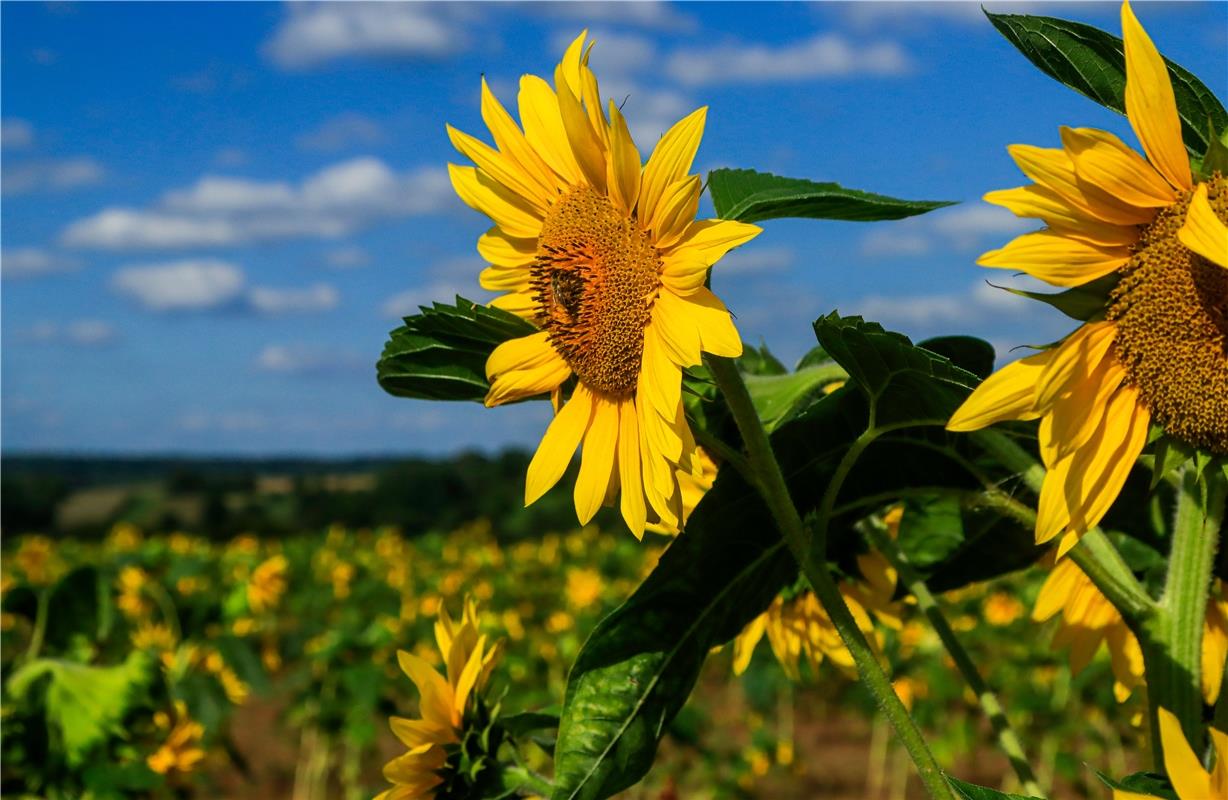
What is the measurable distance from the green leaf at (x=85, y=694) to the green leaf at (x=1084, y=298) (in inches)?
74.6

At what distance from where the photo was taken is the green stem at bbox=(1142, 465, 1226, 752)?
0.90 m

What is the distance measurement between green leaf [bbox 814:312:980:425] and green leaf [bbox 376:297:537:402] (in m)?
0.25

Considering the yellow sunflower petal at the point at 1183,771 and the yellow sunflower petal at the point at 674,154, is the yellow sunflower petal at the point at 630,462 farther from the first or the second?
the yellow sunflower petal at the point at 1183,771

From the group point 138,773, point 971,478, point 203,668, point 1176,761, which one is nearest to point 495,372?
point 971,478

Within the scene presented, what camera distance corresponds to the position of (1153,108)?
28.2 inches

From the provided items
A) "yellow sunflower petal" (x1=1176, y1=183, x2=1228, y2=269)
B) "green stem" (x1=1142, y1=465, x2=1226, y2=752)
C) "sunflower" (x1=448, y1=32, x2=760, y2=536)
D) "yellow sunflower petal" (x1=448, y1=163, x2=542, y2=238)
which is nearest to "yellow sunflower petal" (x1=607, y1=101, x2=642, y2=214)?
"sunflower" (x1=448, y1=32, x2=760, y2=536)

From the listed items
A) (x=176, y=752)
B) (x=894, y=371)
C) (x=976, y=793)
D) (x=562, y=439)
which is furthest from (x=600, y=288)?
(x=176, y=752)

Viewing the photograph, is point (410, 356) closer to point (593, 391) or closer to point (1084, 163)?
point (593, 391)

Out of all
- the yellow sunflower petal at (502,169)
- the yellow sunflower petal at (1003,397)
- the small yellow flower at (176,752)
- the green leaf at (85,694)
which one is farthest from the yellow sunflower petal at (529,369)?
the small yellow flower at (176,752)

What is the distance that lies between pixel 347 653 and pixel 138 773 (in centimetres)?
355

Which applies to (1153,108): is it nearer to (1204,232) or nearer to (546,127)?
(1204,232)

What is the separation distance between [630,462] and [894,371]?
0.64 feet

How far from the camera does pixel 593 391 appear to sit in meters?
0.92

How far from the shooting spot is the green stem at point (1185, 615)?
0.90 metres
